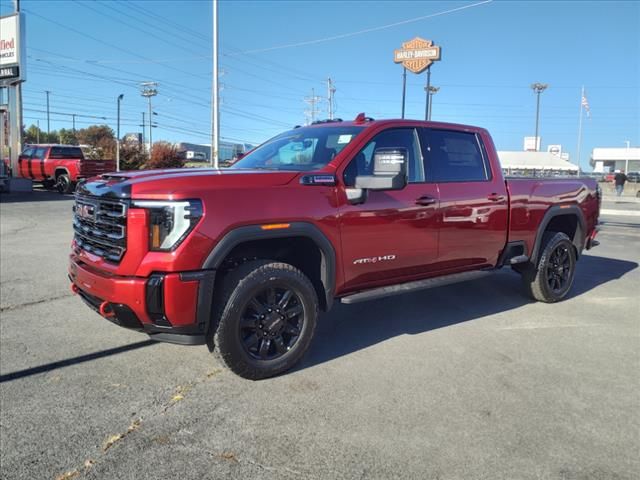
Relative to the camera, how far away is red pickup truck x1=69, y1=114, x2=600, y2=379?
3.31 metres

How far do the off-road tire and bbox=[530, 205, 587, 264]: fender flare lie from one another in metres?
0.12

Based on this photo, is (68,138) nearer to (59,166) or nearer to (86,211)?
(59,166)

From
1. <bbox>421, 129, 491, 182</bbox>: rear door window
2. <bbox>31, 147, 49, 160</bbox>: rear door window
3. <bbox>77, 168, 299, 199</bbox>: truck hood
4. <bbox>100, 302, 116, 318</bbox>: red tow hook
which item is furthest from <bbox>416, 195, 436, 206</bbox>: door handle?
<bbox>31, 147, 49, 160</bbox>: rear door window

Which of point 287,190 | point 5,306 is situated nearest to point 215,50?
point 5,306

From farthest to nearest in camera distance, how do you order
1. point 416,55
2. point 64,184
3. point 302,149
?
point 416,55 < point 64,184 < point 302,149

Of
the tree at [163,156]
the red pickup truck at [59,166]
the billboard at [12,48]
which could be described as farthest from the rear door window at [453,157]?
the tree at [163,156]

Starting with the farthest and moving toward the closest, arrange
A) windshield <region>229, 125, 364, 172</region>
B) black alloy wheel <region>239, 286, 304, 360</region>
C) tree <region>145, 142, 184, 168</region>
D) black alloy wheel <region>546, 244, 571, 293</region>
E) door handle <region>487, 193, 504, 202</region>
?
1. tree <region>145, 142, 184, 168</region>
2. black alloy wheel <region>546, 244, 571, 293</region>
3. door handle <region>487, 193, 504, 202</region>
4. windshield <region>229, 125, 364, 172</region>
5. black alloy wheel <region>239, 286, 304, 360</region>

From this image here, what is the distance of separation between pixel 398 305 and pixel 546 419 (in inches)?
110

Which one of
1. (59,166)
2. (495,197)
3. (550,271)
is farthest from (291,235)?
(59,166)

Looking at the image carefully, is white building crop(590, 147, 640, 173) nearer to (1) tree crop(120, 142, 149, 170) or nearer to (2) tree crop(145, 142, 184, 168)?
(2) tree crop(145, 142, 184, 168)

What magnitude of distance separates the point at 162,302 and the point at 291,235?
3.34ft

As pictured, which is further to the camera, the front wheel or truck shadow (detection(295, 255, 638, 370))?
truck shadow (detection(295, 255, 638, 370))

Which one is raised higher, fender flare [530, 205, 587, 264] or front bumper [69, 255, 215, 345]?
fender flare [530, 205, 587, 264]

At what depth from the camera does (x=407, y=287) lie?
4562mm
